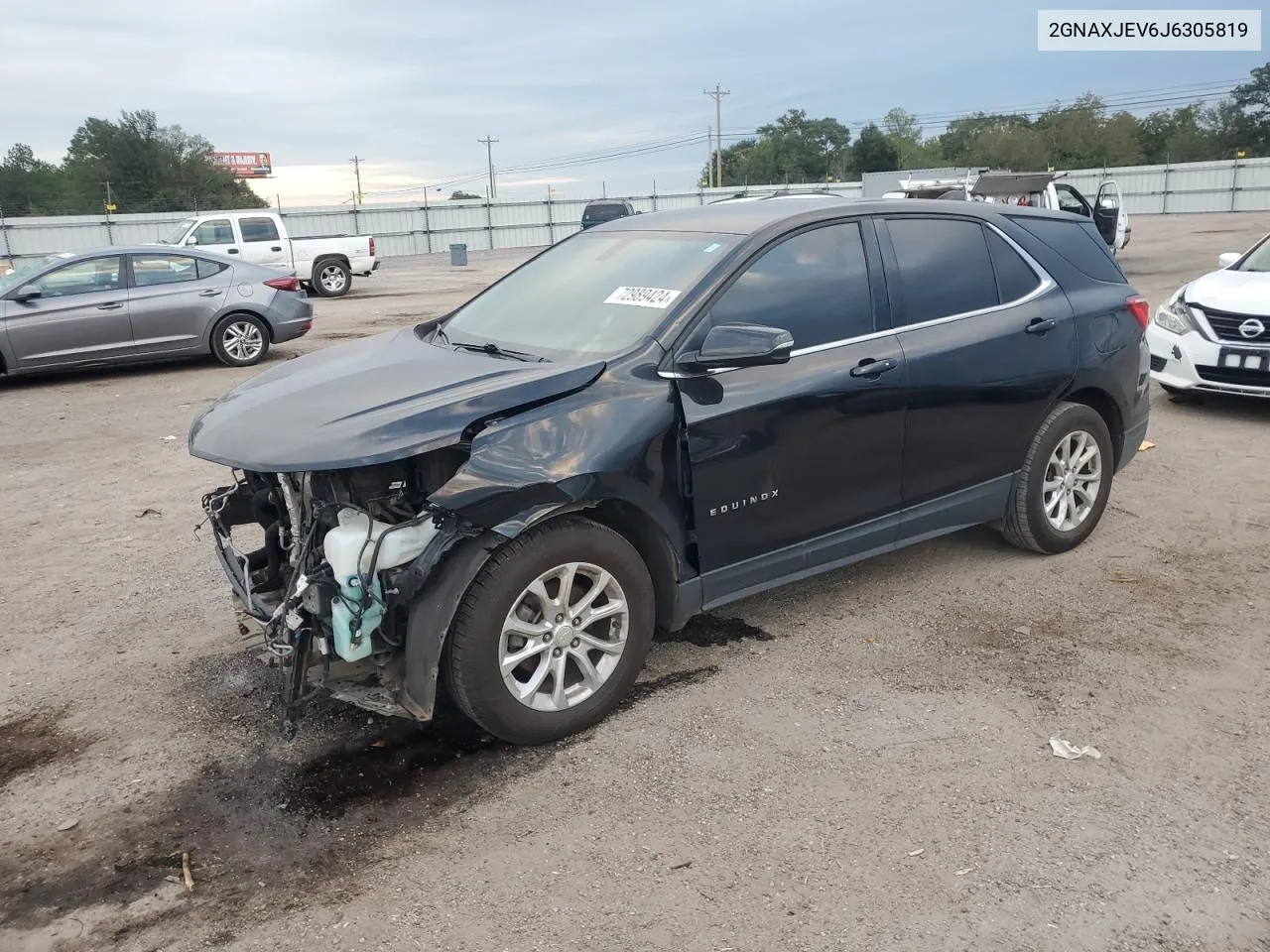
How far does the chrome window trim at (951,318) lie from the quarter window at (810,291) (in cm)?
3

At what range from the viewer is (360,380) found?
3.75 metres

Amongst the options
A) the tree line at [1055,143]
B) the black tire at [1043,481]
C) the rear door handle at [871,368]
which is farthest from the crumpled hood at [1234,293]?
the tree line at [1055,143]

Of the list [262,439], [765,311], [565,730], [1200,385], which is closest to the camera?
[262,439]

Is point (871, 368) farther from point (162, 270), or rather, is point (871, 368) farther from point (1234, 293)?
point (162, 270)

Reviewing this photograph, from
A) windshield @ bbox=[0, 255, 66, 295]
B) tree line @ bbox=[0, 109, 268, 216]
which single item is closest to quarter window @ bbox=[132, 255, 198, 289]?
windshield @ bbox=[0, 255, 66, 295]

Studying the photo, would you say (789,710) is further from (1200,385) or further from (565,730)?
(1200,385)

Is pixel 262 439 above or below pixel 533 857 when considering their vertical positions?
above

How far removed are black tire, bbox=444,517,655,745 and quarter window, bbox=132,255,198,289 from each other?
32.4 feet

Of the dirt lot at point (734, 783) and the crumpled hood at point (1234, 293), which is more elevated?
the crumpled hood at point (1234, 293)

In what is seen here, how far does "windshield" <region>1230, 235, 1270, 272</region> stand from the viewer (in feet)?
28.3

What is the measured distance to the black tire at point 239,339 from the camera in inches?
474

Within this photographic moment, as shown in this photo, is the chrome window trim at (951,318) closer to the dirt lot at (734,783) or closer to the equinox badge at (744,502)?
the equinox badge at (744,502)

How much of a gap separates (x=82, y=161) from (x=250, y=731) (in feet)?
253

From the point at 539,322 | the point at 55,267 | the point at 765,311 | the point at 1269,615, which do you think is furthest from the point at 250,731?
the point at 55,267
